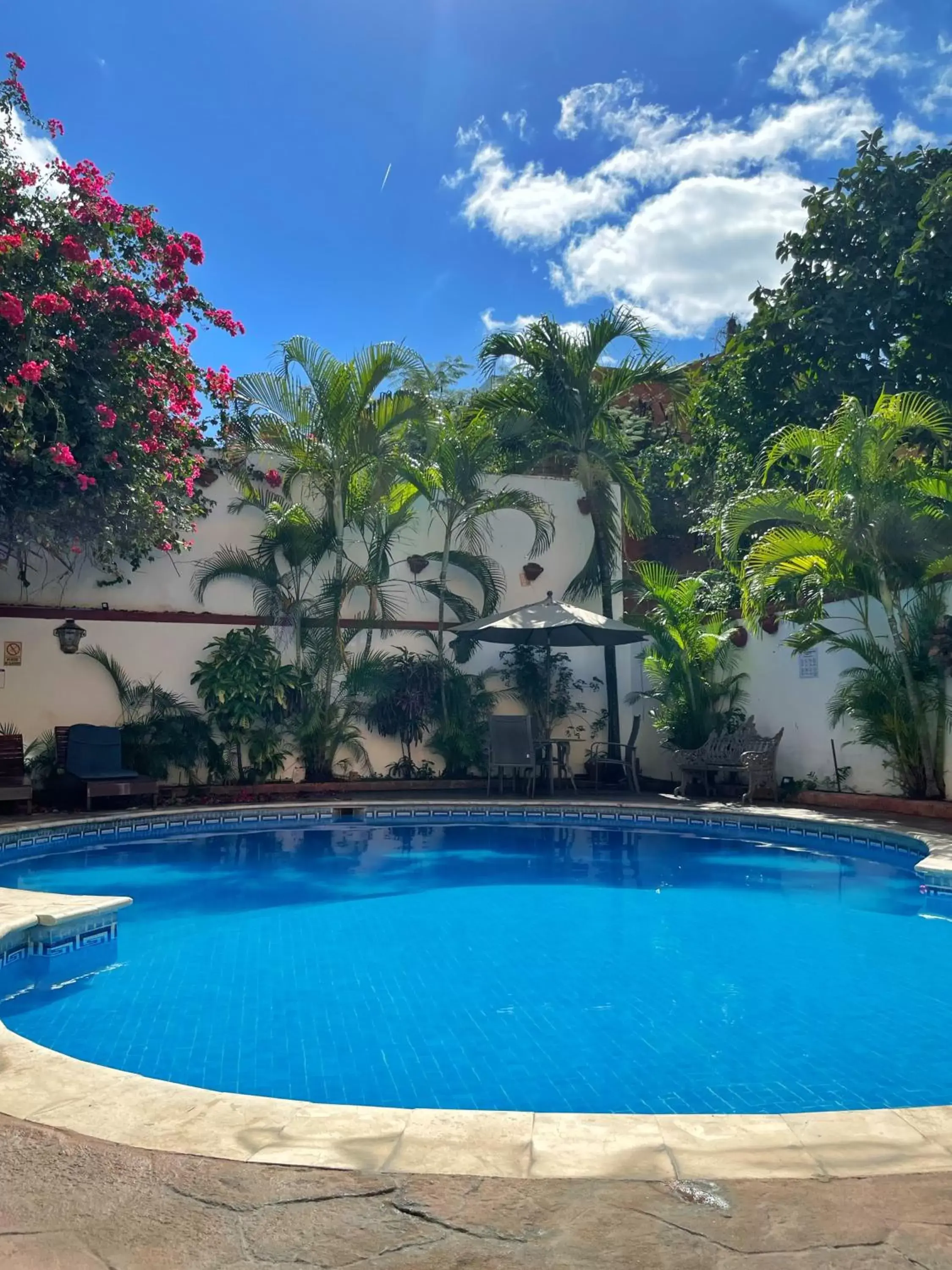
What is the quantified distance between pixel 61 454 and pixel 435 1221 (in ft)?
26.3

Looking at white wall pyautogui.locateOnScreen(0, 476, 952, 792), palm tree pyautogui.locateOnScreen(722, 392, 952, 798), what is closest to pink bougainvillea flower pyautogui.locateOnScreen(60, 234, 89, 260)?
white wall pyautogui.locateOnScreen(0, 476, 952, 792)

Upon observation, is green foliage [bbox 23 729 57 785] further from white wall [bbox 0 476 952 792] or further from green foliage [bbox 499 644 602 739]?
green foliage [bbox 499 644 602 739]

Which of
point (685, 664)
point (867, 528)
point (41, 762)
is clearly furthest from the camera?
point (685, 664)

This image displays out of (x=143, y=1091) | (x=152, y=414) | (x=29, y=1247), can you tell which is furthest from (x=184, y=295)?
(x=29, y=1247)

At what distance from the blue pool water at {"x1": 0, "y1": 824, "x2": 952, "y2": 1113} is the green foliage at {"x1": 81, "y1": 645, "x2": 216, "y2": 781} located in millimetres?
3074

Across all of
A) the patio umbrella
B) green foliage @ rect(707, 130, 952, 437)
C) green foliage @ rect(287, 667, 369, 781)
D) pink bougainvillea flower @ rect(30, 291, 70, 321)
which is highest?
green foliage @ rect(707, 130, 952, 437)

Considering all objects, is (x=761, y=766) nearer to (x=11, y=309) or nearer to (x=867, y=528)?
(x=867, y=528)

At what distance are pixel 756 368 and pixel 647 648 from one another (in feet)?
18.2

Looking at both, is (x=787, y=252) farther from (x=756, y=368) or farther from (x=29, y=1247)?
(x=29, y=1247)

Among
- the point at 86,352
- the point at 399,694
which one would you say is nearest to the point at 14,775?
the point at 86,352

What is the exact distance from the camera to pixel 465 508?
551 inches

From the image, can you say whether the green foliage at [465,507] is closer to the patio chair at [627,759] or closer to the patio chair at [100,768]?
A: the patio chair at [627,759]

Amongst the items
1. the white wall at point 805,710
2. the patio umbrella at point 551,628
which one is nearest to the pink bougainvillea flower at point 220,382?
the patio umbrella at point 551,628

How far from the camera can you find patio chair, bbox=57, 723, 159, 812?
11148 mm
